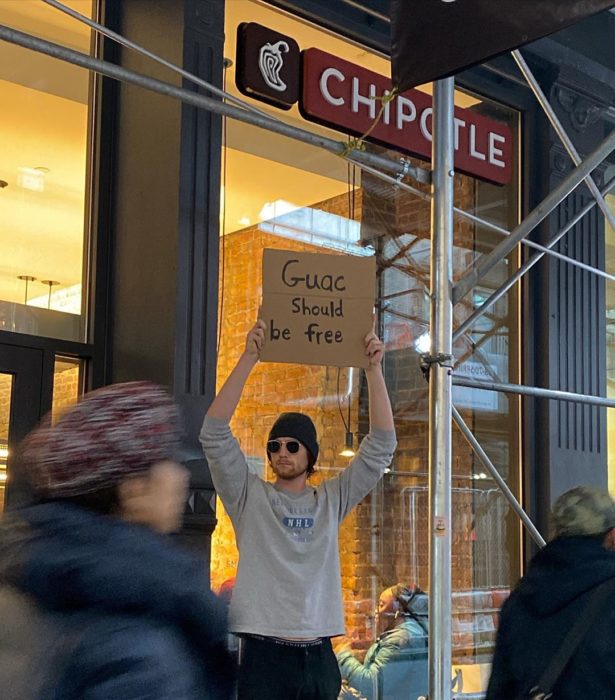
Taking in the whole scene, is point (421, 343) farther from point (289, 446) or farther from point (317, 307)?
point (289, 446)

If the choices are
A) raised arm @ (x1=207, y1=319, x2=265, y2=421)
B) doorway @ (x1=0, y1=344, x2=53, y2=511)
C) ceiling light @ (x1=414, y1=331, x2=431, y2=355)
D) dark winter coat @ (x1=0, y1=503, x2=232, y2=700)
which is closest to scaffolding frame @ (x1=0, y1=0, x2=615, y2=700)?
raised arm @ (x1=207, y1=319, x2=265, y2=421)

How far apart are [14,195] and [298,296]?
5.41 feet

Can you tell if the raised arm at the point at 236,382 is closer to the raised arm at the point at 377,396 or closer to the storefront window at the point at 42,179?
the raised arm at the point at 377,396

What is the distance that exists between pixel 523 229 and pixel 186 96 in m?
1.36

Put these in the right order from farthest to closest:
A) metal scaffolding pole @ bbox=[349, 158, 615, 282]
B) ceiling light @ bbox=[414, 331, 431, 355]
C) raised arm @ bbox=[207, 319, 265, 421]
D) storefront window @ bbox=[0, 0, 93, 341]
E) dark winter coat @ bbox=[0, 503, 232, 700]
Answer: ceiling light @ bbox=[414, 331, 431, 355], storefront window @ bbox=[0, 0, 93, 341], metal scaffolding pole @ bbox=[349, 158, 615, 282], raised arm @ bbox=[207, 319, 265, 421], dark winter coat @ bbox=[0, 503, 232, 700]

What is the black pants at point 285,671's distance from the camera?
3199 mm

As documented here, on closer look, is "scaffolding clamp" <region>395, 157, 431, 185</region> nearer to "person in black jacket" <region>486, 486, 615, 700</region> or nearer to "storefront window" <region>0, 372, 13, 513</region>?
"person in black jacket" <region>486, 486, 615, 700</region>

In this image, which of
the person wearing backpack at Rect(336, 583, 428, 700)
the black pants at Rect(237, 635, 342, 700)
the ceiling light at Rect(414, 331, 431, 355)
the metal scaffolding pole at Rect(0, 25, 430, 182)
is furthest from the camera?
the ceiling light at Rect(414, 331, 431, 355)

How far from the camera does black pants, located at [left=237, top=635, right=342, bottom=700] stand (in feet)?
10.5

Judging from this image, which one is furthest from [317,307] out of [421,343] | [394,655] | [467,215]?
[394,655]

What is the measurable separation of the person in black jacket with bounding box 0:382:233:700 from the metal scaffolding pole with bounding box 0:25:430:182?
1.90 meters

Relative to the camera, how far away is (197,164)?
4.63 meters

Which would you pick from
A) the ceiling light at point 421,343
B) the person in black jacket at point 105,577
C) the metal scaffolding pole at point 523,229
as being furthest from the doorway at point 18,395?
the person in black jacket at point 105,577

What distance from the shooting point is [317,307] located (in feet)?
11.9
